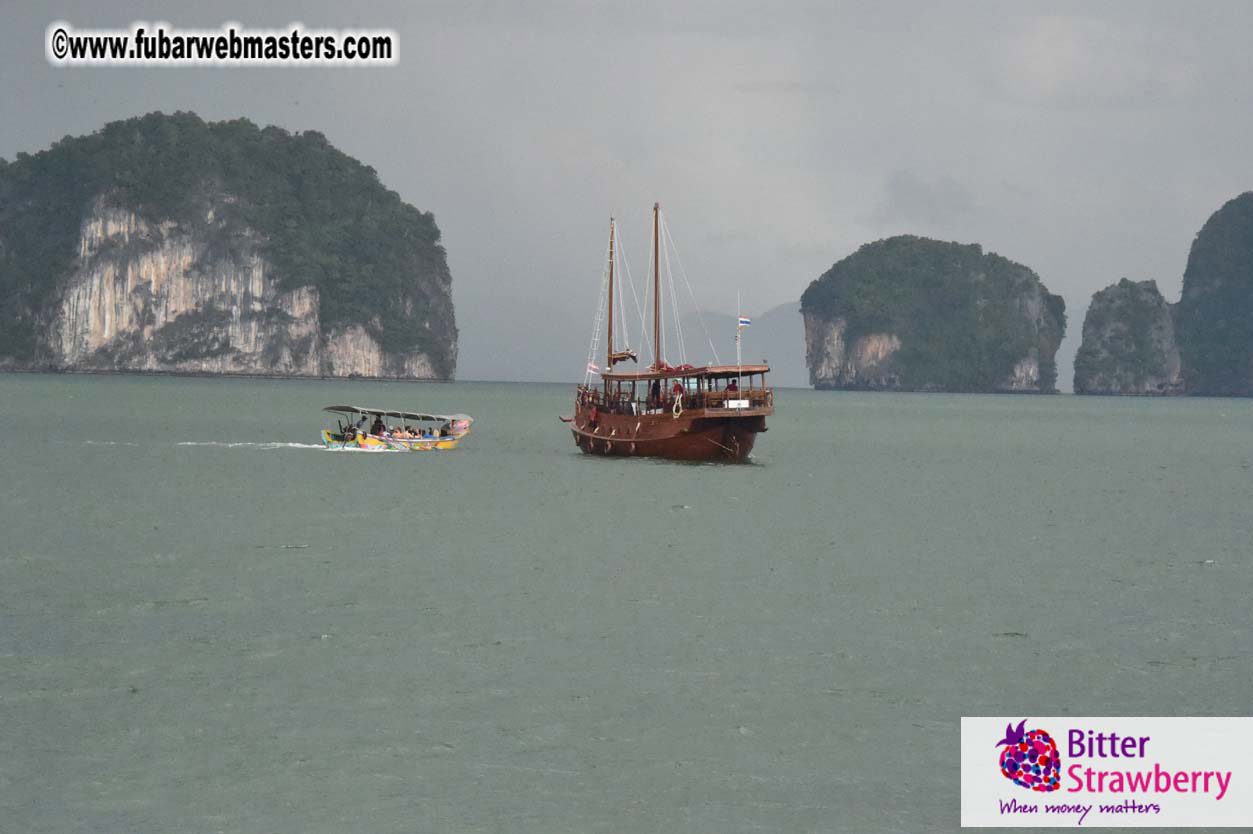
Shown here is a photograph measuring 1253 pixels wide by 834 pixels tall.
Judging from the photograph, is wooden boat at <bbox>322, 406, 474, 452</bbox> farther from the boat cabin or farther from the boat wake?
the boat cabin

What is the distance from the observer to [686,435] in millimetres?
67250

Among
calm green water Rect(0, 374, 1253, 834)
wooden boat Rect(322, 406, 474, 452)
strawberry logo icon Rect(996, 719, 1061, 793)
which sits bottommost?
calm green water Rect(0, 374, 1253, 834)

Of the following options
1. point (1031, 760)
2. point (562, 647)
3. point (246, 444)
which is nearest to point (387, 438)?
point (246, 444)

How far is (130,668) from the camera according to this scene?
2105cm

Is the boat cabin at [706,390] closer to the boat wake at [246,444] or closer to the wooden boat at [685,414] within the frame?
the wooden boat at [685,414]

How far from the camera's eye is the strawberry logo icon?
1486 centimetres

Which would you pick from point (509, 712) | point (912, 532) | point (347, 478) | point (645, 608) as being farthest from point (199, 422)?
point (509, 712)

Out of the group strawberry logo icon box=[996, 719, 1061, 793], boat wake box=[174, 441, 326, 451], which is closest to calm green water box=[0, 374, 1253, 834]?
strawberry logo icon box=[996, 719, 1061, 793]

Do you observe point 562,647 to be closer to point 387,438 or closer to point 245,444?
point 387,438

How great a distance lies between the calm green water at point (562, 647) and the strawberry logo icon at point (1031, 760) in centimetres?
90

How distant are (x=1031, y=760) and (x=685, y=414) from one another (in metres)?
51.3

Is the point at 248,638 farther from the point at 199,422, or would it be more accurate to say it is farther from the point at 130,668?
the point at 199,422

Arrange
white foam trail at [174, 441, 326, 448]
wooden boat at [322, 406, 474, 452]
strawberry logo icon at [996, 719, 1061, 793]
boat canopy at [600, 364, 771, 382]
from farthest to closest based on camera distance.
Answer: white foam trail at [174, 441, 326, 448] → wooden boat at [322, 406, 474, 452] → boat canopy at [600, 364, 771, 382] → strawberry logo icon at [996, 719, 1061, 793]

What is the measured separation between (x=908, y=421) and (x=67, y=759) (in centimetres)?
13999
